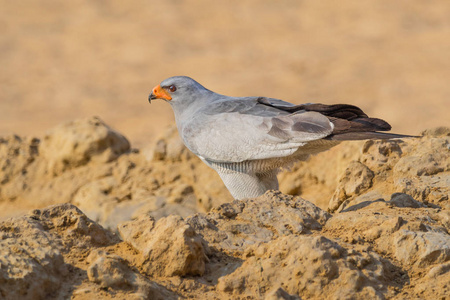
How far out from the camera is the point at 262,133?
7492mm

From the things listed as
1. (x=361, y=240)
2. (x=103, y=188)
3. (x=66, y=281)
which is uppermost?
(x=103, y=188)

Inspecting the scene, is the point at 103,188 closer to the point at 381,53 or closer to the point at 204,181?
the point at 204,181

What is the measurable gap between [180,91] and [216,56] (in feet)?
59.2

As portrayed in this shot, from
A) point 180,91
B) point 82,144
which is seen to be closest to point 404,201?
point 180,91

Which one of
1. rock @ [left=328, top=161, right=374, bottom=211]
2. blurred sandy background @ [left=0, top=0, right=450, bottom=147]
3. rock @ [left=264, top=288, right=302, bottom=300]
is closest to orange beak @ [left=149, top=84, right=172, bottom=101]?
rock @ [left=328, top=161, right=374, bottom=211]

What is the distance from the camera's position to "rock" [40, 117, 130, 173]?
11617mm

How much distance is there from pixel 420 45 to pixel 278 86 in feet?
17.9

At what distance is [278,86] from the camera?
899 inches

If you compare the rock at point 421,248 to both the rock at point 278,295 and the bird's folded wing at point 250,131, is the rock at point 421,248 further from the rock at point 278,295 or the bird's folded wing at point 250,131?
the bird's folded wing at point 250,131

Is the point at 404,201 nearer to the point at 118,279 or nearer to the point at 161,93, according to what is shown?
the point at 118,279

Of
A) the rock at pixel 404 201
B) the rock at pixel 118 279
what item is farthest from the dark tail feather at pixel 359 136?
the rock at pixel 118 279

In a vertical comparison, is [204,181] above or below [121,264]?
above

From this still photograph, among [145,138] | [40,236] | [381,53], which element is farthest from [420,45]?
[40,236]

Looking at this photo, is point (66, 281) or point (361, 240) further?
point (361, 240)
